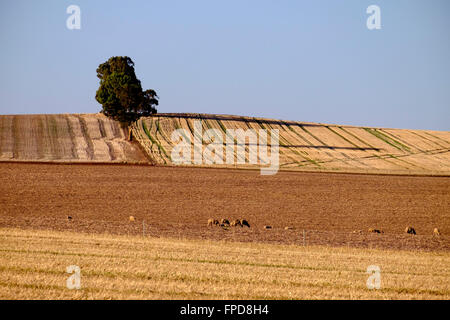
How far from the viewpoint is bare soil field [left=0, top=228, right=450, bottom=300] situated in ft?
43.3

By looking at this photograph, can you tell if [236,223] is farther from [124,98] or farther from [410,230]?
[124,98]

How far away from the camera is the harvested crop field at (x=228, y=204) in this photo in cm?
2666

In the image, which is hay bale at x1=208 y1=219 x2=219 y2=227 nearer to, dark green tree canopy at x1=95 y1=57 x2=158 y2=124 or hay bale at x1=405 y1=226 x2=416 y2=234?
hay bale at x1=405 y1=226 x2=416 y2=234

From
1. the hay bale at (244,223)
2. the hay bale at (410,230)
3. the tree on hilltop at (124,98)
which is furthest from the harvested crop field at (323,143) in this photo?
the hay bale at (410,230)

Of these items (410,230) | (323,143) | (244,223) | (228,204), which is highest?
(323,143)

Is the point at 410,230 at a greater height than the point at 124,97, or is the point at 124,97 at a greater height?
the point at 124,97

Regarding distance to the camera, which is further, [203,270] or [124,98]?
[124,98]

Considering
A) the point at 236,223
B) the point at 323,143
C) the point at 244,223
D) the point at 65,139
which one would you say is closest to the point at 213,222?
the point at 236,223

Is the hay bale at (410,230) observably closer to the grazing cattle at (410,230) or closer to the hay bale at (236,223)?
the grazing cattle at (410,230)

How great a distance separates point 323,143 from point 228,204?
1909 inches

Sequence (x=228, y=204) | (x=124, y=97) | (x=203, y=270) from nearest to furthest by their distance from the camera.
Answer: (x=203, y=270)
(x=228, y=204)
(x=124, y=97)

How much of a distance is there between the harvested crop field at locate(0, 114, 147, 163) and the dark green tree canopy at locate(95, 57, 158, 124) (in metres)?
2.89

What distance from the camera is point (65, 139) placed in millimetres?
73875

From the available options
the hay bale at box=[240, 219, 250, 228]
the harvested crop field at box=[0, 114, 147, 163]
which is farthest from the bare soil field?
the harvested crop field at box=[0, 114, 147, 163]
